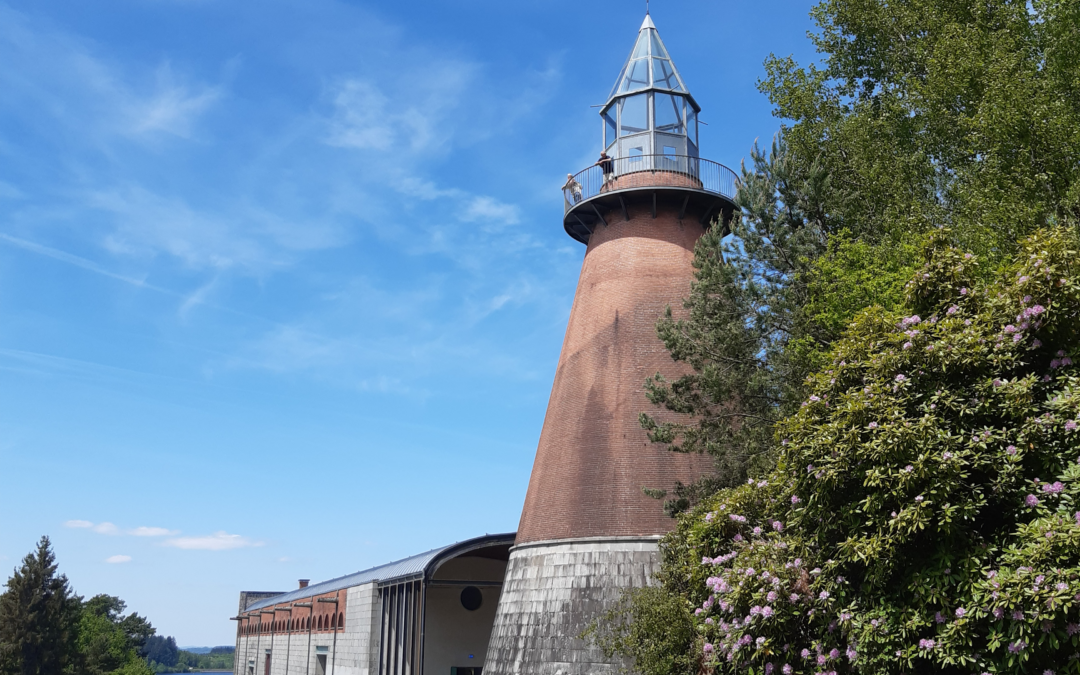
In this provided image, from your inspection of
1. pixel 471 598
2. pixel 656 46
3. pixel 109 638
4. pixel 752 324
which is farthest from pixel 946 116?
pixel 109 638

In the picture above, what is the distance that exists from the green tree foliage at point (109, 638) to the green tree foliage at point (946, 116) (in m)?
74.3

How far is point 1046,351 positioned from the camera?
11.3 m

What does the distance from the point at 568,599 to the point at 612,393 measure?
6213 mm

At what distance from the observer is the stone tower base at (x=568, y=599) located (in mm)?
23047

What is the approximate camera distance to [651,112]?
29812 millimetres

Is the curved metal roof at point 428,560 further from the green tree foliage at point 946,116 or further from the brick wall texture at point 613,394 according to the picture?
the green tree foliage at point 946,116

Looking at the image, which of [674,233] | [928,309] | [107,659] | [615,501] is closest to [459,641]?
[615,501]

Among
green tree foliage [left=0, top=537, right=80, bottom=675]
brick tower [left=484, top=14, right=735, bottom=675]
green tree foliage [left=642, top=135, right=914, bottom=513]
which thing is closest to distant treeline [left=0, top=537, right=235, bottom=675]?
green tree foliage [left=0, top=537, right=80, bottom=675]

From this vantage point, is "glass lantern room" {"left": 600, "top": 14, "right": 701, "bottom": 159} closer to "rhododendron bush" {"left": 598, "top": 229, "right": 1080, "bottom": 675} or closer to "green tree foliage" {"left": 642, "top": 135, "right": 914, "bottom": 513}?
"green tree foliage" {"left": 642, "top": 135, "right": 914, "bottom": 513}

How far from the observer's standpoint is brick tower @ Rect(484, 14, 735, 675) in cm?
2373

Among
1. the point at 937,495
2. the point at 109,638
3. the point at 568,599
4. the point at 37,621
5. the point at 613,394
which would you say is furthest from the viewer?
the point at 109,638

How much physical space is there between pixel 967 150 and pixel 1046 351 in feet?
31.6

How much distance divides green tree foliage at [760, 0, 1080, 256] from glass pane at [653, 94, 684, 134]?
22.2ft

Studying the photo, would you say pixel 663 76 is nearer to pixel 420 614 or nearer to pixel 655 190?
pixel 655 190
